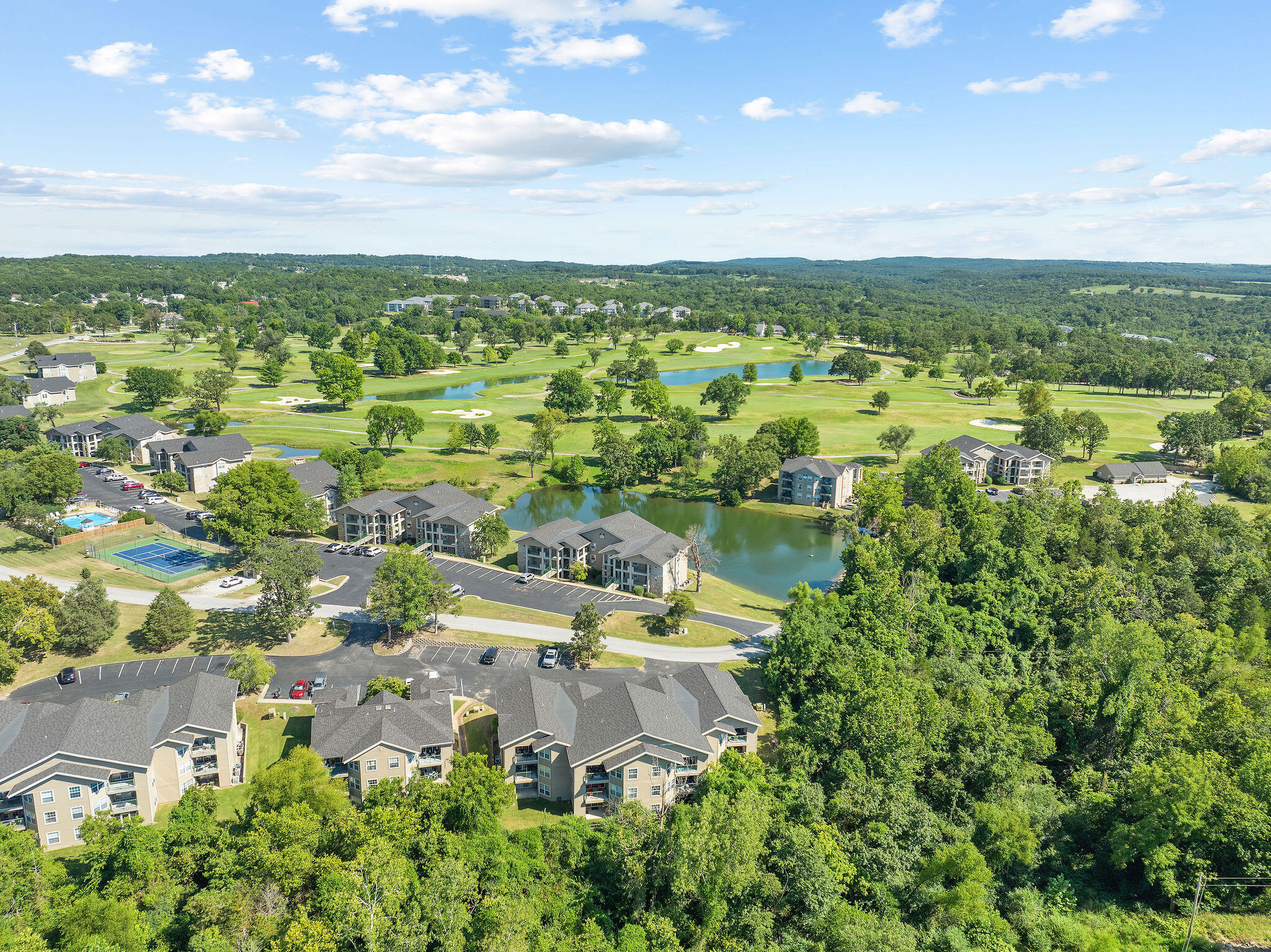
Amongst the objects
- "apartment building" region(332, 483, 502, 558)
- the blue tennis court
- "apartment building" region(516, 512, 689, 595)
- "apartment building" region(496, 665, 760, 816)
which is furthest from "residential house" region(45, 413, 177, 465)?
"apartment building" region(496, 665, 760, 816)

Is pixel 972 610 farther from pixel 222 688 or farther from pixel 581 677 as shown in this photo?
pixel 222 688

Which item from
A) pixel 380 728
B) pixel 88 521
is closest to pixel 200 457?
pixel 88 521

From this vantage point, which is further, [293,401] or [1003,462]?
[293,401]

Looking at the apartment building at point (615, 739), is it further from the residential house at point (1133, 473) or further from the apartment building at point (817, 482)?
the residential house at point (1133, 473)

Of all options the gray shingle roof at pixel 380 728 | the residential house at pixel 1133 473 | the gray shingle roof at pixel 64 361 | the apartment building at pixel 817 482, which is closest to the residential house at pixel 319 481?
the gray shingle roof at pixel 380 728

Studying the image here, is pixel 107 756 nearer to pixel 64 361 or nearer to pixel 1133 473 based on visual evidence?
pixel 1133 473

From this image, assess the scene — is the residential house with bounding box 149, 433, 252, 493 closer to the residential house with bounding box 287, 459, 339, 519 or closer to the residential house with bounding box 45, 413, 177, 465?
the residential house with bounding box 45, 413, 177, 465
